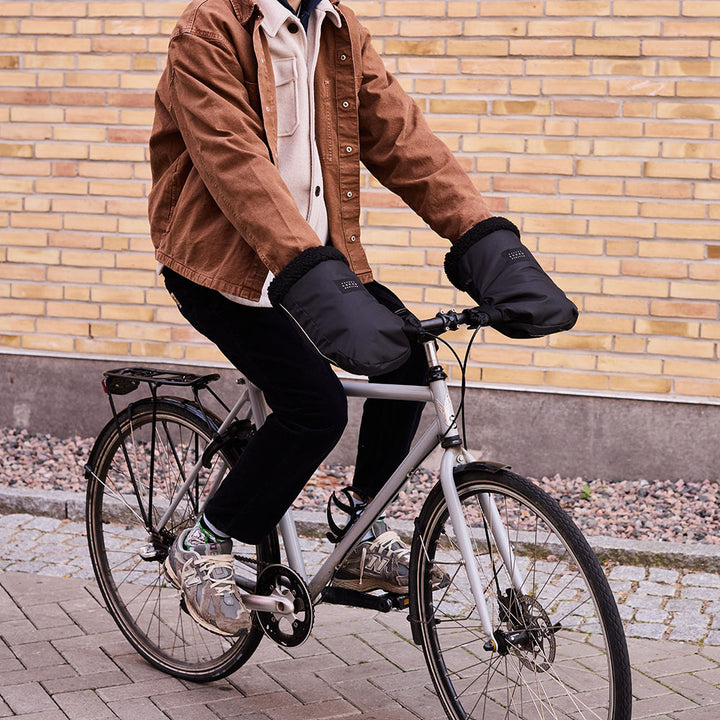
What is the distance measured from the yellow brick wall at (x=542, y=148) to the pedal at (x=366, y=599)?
291 centimetres

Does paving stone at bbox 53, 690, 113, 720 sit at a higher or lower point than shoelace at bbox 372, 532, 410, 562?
lower

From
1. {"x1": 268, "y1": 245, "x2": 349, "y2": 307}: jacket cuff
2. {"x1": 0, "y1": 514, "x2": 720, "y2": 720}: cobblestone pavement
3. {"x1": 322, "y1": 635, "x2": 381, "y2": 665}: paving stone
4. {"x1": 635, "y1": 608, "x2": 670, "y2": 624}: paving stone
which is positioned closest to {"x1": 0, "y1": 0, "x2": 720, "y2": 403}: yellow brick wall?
{"x1": 0, "y1": 514, "x2": 720, "y2": 720}: cobblestone pavement

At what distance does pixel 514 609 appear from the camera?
2.98 m

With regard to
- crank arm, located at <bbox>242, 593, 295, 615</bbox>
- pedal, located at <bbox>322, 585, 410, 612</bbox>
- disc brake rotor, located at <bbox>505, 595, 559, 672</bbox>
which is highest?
disc brake rotor, located at <bbox>505, 595, 559, 672</bbox>

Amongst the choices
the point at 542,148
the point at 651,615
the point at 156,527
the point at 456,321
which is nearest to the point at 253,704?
the point at 156,527

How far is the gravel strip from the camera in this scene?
543cm

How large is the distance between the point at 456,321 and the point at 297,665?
160 cm

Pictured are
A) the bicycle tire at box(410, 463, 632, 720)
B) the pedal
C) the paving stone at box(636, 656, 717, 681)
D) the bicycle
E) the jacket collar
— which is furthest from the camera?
the paving stone at box(636, 656, 717, 681)

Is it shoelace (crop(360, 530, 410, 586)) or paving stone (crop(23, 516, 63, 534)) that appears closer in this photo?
shoelace (crop(360, 530, 410, 586))

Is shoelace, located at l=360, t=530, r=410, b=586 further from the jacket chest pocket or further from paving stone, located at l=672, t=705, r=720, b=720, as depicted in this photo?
the jacket chest pocket

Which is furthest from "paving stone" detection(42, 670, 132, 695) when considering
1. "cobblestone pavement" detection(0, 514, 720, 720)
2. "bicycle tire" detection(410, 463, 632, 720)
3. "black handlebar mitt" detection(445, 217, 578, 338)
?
"black handlebar mitt" detection(445, 217, 578, 338)

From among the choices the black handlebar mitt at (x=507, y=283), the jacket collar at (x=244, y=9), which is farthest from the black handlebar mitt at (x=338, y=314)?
the jacket collar at (x=244, y=9)

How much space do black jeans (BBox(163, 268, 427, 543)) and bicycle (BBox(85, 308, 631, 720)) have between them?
0.39 ft

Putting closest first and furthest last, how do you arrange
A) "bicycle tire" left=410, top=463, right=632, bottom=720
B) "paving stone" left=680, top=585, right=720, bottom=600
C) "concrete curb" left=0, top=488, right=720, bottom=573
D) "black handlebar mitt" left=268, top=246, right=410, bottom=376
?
"black handlebar mitt" left=268, top=246, right=410, bottom=376 < "bicycle tire" left=410, top=463, right=632, bottom=720 < "paving stone" left=680, top=585, right=720, bottom=600 < "concrete curb" left=0, top=488, right=720, bottom=573
